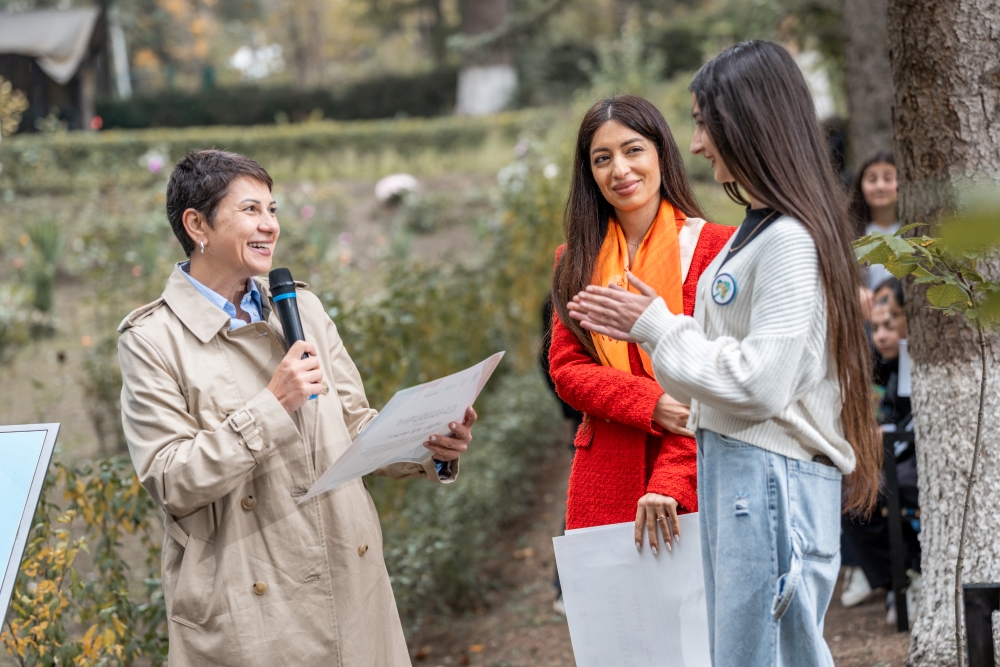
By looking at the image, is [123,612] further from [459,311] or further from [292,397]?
[459,311]

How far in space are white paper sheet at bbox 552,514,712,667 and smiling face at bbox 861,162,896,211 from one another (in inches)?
123

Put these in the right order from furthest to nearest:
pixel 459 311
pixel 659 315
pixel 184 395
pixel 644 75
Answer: pixel 644 75, pixel 459 311, pixel 184 395, pixel 659 315

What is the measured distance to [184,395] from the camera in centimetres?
218

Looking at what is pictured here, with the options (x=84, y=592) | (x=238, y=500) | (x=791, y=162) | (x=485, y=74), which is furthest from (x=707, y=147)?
(x=485, y=74)

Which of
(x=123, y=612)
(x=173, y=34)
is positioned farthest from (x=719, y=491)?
(x=173, y=34)

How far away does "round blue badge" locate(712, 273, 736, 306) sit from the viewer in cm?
191

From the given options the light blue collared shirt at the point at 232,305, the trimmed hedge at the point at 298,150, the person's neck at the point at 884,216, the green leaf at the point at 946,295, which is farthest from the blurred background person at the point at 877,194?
the trimmed hedge at the point at 298,150

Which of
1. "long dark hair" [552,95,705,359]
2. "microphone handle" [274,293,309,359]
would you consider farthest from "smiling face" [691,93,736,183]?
"microphone handle" [274,293,309,359]

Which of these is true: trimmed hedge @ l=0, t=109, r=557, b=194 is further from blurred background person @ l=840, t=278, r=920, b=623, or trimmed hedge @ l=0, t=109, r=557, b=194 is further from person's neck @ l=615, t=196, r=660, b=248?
person's neck @ l=615, t=196, r=660, b=248

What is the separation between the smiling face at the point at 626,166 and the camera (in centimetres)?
255

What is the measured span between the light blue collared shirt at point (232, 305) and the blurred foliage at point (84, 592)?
112 centimetres

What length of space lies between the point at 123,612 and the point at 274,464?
1262 mm

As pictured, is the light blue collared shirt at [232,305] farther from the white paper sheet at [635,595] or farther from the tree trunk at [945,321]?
the tree trunk at [945,321]

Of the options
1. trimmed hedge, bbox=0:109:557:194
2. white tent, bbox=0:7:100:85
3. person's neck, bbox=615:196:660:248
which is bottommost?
person's neck, bbox=615:196:660:248
